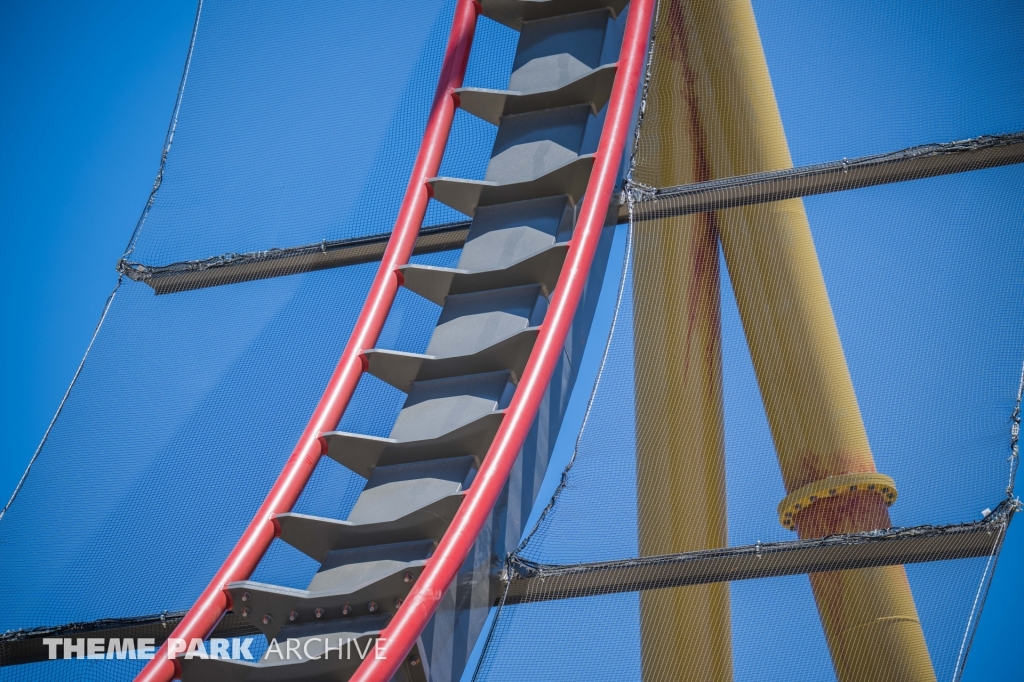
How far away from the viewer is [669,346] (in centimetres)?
387

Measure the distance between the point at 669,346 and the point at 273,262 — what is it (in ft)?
5.21

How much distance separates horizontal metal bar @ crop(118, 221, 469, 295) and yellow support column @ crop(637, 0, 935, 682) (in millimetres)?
846

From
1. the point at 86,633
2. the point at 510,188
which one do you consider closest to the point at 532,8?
the point at 510,188

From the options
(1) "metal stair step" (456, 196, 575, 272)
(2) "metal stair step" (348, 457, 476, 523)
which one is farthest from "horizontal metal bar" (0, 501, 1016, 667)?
(1) "metal stair step" (456, 196, 575, 272)

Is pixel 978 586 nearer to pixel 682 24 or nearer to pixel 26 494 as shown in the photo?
pixel 682 24

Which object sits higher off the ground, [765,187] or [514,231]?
[765,187]

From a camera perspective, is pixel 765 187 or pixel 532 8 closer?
pixel 765 187

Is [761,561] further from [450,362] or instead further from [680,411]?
[450,362]

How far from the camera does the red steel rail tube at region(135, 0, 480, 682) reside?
3094 mm

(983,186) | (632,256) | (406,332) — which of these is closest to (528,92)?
(632,256)

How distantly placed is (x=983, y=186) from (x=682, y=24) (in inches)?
54.8

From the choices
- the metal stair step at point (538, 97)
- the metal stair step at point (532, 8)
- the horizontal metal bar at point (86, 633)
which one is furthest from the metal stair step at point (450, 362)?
the metal stair step at point (532, 8)

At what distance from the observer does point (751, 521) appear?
11.3 feet

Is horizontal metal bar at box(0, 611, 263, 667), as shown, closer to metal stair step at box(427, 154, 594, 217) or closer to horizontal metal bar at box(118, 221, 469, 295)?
horizontal metal bar at box(118, 221, 469, 295)
